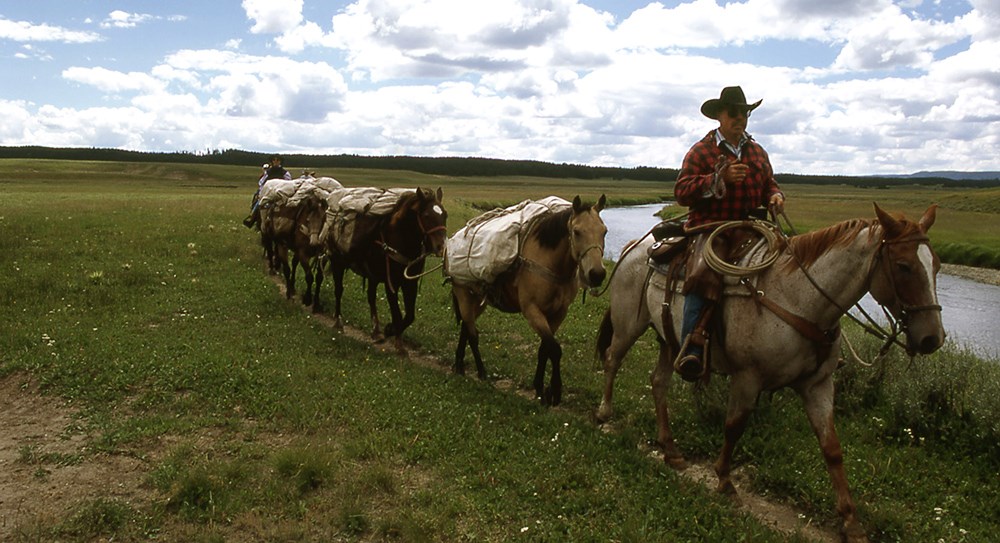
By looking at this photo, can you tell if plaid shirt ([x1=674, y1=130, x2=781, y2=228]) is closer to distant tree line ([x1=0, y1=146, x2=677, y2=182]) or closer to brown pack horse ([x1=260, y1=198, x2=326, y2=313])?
brown pack horse ([x1=260, y1=198, x2=326, y2=313])

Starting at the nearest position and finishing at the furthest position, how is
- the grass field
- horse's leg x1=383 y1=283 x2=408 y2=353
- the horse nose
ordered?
the grass field < the horse nose < horse's leg x1=383 y1=283 x2=408 y2=353

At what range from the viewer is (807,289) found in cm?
516

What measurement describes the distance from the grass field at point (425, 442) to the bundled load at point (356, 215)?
167 centimetres

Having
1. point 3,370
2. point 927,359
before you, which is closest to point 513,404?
point 927,359

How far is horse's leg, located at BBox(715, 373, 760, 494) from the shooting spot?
213 inches

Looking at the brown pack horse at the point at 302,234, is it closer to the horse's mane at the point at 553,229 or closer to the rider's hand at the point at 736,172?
the horse's mane at the point at 553,229

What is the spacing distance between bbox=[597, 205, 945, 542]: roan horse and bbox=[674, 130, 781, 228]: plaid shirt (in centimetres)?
68

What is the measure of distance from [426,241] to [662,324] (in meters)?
5.14

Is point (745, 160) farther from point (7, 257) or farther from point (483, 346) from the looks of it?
point (7, 257)

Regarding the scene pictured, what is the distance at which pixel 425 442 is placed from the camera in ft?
22.2

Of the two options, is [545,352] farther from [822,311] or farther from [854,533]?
[854,533]

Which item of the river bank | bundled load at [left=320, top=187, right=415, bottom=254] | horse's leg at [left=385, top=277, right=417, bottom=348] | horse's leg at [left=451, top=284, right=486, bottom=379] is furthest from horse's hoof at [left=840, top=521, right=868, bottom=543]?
the river bank

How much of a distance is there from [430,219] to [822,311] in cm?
661

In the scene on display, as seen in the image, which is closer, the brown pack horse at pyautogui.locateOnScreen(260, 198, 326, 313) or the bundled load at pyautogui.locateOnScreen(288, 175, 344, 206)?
the brown pack horse at pyautogui.locateOnScreen(260, 198, 326, 313)
